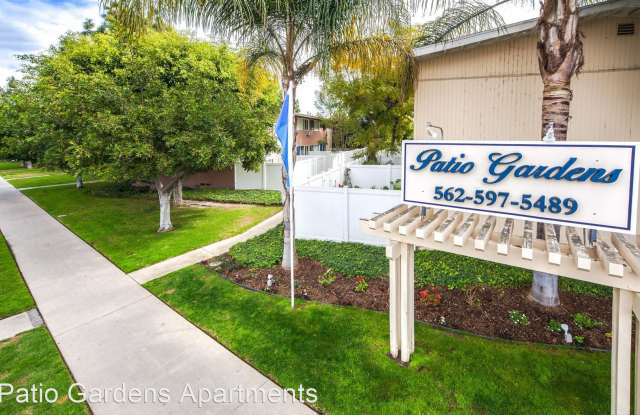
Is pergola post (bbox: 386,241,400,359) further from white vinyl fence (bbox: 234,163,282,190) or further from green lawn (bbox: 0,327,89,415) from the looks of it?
white vinyl fence (bbox: 234,163,282,190)

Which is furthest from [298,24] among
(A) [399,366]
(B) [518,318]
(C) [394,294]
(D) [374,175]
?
(D) [374,175]

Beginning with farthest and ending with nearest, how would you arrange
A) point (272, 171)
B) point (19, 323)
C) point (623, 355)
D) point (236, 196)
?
point (272, 171) < point (236, 196) < point (19, 323) < point (623, 355)

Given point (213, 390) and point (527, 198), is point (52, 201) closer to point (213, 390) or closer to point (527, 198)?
point (213, 390)

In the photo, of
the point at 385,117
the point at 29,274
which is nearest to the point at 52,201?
the point at 29,274

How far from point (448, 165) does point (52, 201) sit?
22352mm

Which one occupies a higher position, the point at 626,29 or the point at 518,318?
the point at 626,29

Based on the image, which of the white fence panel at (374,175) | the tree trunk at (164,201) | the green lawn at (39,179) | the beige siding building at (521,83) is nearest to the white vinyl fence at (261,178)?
the white fence panel at (374,175)

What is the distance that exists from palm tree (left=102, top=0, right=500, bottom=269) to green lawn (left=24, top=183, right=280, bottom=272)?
4198 mm

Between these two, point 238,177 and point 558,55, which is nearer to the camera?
point 558,55

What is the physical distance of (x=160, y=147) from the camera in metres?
9.90

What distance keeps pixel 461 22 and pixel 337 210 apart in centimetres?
546

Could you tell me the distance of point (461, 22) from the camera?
787 centimetres

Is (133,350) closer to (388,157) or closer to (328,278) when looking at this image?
(328,278)

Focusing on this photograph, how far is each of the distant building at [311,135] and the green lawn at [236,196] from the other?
14258 mm
